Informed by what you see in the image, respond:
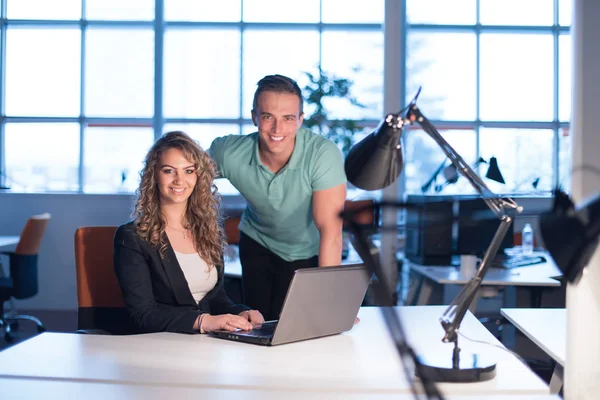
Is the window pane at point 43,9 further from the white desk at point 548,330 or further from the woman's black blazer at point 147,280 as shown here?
the white desk at point 548,330

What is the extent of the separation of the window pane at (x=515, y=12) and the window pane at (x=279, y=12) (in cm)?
162

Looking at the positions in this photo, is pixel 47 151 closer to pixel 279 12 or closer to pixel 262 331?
pixel 279 12

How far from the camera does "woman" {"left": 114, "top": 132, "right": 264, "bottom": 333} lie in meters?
2.00

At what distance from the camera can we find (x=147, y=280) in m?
2.04

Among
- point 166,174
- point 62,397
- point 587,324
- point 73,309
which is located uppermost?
point 166,174

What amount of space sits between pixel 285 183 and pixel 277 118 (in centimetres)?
28

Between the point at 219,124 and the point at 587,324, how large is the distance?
5481 millimetres

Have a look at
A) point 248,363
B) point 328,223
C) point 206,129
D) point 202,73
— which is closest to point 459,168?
point 248,363

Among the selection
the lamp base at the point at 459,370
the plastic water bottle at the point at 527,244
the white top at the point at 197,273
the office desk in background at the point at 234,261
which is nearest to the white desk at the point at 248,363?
the lamp base at the point at 459,370

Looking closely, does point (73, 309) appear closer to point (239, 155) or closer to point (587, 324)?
point (239, 155)

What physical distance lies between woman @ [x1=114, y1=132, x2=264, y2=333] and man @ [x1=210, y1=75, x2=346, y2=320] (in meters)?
0.22

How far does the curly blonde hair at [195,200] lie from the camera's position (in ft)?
7.13

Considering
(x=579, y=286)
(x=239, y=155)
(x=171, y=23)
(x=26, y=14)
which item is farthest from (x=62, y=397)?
(x=26, y=14)

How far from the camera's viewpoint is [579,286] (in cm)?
126
